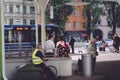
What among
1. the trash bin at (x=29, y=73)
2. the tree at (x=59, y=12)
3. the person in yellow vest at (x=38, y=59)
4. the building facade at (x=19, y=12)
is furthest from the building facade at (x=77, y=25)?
the trash bin at (x=29, y=73)

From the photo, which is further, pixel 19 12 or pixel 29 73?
pixel 19 12

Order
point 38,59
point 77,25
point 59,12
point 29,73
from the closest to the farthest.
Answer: point 29,73
point 38,59
point 59,12
point 77,25

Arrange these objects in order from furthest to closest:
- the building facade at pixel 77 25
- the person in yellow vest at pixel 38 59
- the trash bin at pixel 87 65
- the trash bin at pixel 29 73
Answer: the building facade at pixel 77 25 < the trash bin at pixel 87 65 < the person in yellow vest at pixel 38 59 < the trash bin at pixel 29 73

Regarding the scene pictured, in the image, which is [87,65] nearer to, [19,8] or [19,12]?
[19,12]

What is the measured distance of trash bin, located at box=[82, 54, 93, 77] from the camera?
56.3ft

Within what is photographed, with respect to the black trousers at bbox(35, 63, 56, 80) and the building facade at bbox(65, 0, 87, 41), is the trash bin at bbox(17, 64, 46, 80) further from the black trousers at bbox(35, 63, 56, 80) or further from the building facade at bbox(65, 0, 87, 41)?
the building facade at bbox(65, 0, 87, 41)

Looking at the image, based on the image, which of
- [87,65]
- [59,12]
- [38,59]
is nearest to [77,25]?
[59,12]

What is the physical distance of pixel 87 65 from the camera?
57.0 feet

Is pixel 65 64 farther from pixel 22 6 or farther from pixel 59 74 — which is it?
pixel 22 6

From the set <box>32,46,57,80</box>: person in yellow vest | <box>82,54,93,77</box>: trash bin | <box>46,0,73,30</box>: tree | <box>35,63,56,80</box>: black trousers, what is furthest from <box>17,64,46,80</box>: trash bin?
<box>46,0,73,30</box>: tree

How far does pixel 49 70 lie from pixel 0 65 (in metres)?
4.33

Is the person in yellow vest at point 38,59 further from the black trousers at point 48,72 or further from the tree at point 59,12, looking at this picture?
the tree at point 59,12

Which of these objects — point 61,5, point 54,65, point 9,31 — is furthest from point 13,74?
point 61,5

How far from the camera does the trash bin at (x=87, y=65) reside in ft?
56.3
